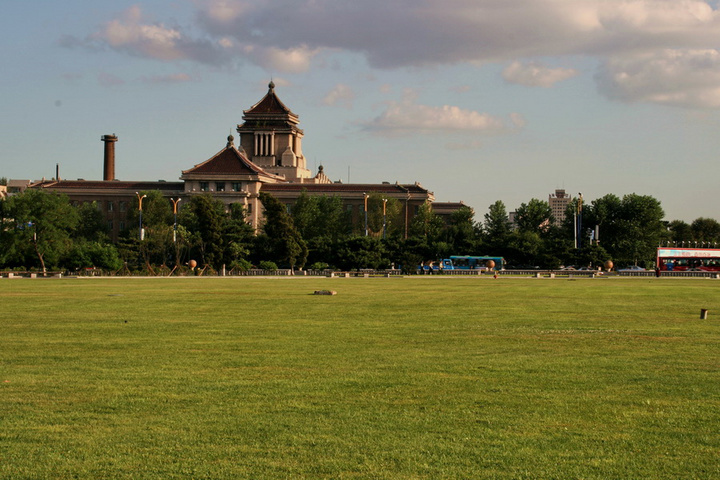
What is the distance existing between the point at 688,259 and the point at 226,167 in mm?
73631

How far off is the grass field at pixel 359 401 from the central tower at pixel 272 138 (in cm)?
14702

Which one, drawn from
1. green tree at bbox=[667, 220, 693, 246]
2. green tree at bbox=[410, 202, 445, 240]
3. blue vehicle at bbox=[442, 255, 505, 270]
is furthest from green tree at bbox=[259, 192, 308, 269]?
green tree at bbox=[667, 220, 693, 246]

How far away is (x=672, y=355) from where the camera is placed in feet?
57.2

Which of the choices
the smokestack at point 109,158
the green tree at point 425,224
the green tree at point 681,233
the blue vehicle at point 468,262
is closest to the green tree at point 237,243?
the blue vehicle at point 468,262

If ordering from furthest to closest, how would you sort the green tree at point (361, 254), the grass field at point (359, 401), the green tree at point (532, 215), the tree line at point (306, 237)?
the green tree at point (532, 215)
the green tree at point (361, 254)
the tree line at point (306, 237)
the grass field at point (359, 401)

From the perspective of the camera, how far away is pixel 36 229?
90.6 metres

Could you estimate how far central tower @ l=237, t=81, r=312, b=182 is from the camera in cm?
17000

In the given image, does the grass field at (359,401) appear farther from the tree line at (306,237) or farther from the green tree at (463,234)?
the green tree at (463,234)

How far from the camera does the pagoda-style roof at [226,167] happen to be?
144375 mm

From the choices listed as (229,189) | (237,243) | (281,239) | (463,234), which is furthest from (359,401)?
(229,189)

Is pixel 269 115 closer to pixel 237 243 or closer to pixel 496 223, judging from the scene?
pixel 496 223

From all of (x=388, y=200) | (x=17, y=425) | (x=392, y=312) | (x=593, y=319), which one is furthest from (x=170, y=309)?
(x=388, y=200)

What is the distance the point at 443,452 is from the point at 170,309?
22.6m

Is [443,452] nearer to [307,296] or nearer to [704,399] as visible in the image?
[704,399]
